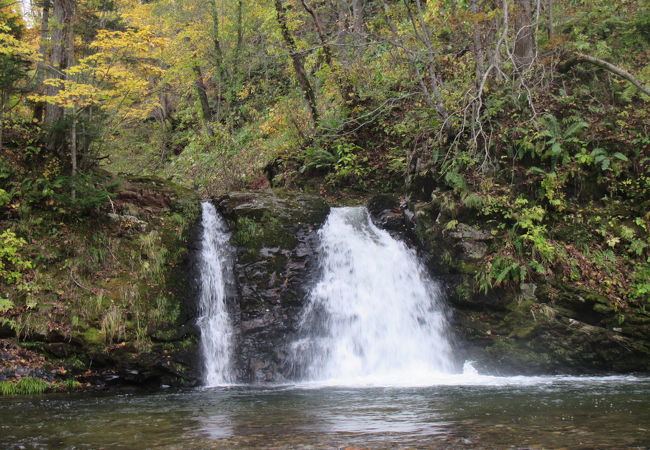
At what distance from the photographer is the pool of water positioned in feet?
13.2

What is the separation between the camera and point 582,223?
32.1 feet

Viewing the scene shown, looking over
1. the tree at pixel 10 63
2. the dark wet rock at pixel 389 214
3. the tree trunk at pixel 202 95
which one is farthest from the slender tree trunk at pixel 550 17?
the tree trunk at pixel 202 95

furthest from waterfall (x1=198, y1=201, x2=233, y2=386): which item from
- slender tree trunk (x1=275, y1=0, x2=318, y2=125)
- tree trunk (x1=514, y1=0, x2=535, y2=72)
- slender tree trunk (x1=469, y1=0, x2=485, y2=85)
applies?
tree trunk (x1=514, y1=0, x2=535, y2=72)

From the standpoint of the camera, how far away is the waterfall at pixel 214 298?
30.0ft

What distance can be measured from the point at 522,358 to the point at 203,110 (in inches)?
706

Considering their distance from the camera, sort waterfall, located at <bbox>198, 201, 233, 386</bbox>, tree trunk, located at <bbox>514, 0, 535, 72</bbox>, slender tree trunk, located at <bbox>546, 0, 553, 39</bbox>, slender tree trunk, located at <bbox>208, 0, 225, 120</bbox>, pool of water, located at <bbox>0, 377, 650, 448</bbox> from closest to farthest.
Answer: pool of water, located at <bbox>0, 377, 650, 448</bbox>, waterfall, located at <bbox>198, 201, 233, 386</bbox>, tree trunk, located at <bbox>514, 0, 535, 72</bbox>, slender tree trunk, located at <bbox>546, 0, 553, 39</bbox>, slender tree trunk, located at <bbox>208, 0, 225, 120</bbox>

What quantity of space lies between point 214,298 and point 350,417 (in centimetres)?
572

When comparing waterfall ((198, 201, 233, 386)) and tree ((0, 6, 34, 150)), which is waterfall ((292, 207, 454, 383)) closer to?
waterfall ((198, 201, 233, 386))

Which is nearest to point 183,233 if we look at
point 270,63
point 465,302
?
point 465,302

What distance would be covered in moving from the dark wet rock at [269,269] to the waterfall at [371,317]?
33 centimetres

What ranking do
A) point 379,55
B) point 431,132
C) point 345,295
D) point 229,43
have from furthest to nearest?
point 229,43
point 379,55
point 431,132
point 345,295

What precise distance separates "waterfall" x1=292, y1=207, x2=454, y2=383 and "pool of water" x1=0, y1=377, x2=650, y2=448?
1.74m

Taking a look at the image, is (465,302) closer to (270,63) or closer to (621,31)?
(621,31)

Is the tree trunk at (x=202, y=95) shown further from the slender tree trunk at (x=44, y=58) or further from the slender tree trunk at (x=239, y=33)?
the slender tree trunk at (x=44, y=58)
